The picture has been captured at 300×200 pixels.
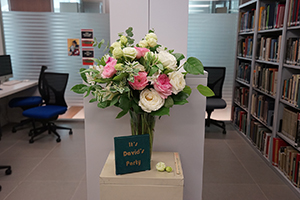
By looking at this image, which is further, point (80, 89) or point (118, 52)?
point (80, 89)

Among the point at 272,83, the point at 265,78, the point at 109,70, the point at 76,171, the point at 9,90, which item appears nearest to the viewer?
the point at 109,70

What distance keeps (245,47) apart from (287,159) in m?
2.12

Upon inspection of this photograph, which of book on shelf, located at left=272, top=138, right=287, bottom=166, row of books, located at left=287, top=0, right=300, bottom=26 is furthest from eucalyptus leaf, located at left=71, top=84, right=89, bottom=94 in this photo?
book on shelf, located at left=272, top=138, right=287, bottom=166

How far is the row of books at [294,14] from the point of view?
2824 mm

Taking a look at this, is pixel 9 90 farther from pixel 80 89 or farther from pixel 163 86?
pixel 163 86

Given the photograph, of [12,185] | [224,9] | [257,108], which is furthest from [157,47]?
[224,9]

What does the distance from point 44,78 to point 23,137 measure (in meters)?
0.99

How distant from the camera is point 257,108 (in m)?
3.90

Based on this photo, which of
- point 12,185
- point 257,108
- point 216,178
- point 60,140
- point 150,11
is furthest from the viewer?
point 60,140

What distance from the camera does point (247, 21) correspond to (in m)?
4.32

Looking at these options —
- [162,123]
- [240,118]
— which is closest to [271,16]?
[240,118]

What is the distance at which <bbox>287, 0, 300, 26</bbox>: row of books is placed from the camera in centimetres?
282

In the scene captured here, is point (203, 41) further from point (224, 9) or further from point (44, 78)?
point (44, 78)

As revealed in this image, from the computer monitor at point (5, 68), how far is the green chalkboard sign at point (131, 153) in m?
4.00
